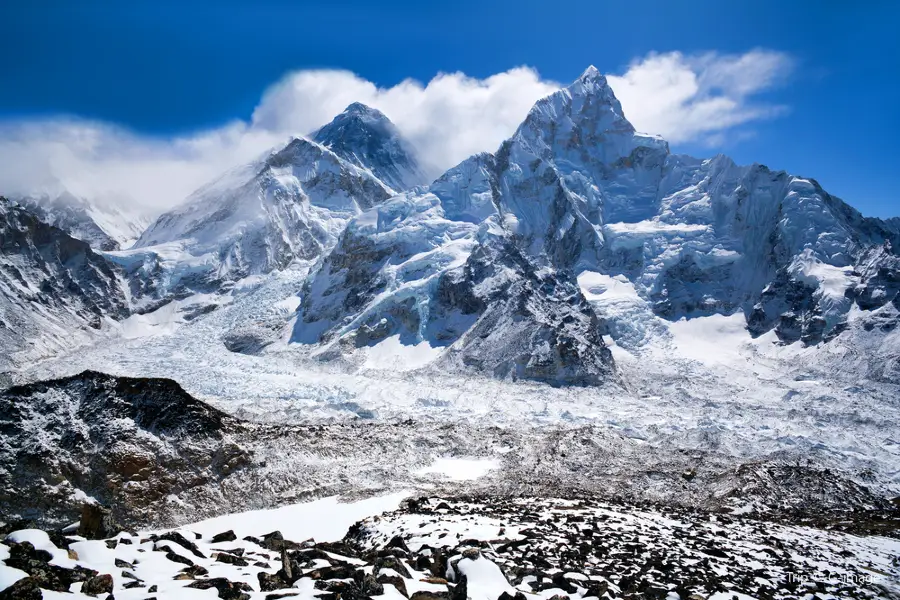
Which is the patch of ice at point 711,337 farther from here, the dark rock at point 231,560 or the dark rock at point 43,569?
the dark rock at point 43,569

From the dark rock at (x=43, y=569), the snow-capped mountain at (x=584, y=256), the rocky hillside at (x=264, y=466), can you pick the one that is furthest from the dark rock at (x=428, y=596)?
the snow-capped mountain at (x=584, y=256)

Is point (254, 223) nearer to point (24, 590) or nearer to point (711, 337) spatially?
point (711, 337)

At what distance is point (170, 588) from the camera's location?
11.1 metres

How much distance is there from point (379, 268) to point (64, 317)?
5655 cm

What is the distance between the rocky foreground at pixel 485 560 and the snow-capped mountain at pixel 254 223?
4963 inches

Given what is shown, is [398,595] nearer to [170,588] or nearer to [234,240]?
[170,588]

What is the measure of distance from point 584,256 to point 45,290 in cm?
10960

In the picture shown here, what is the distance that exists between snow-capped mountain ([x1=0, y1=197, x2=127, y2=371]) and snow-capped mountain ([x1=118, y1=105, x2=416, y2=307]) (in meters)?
8.43

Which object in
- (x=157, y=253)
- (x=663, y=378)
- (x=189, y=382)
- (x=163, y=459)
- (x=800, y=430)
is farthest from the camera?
(x=157, y=253)

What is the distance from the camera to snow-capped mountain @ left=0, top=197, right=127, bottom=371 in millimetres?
95500

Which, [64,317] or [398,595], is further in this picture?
[64,317]

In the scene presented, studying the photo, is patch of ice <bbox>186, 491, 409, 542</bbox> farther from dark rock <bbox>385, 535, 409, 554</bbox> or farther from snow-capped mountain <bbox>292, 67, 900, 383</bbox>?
snow-capped mountain <bbox>292, 67, 900, 383</bbox>

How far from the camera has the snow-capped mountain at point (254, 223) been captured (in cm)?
14075

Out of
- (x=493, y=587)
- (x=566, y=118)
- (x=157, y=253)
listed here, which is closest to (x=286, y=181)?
(x=157, y=253)
